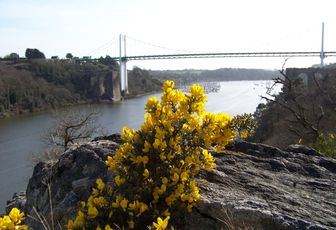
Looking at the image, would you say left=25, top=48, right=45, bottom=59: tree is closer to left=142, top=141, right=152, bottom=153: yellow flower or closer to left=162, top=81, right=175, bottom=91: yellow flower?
left=162, top=81, right=175, bottom=91: yellow flower

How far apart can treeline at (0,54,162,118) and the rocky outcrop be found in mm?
39936

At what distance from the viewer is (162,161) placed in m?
2.01

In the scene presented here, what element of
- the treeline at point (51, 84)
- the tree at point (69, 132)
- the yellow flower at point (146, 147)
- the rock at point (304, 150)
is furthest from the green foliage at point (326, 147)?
the treeline at point (51, 84)

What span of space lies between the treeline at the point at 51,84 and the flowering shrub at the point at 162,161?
1615 inches

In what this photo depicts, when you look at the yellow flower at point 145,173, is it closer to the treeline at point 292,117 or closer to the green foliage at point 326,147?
the green foliage at point 326,147

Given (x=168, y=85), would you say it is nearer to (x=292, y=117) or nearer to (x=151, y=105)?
(x=151, y=105)

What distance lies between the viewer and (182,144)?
208 cm

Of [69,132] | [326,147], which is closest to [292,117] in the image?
[69,132]

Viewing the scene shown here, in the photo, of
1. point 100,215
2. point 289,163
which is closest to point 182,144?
point 100,215

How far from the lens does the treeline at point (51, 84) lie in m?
44.9

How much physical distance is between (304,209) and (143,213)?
2.87 feet

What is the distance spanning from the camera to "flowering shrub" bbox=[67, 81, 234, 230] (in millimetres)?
1914

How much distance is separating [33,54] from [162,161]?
6452cm

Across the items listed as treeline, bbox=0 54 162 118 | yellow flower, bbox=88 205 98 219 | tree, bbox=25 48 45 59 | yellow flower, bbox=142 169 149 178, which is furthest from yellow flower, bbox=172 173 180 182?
tree, bbox=25 48 45 59
